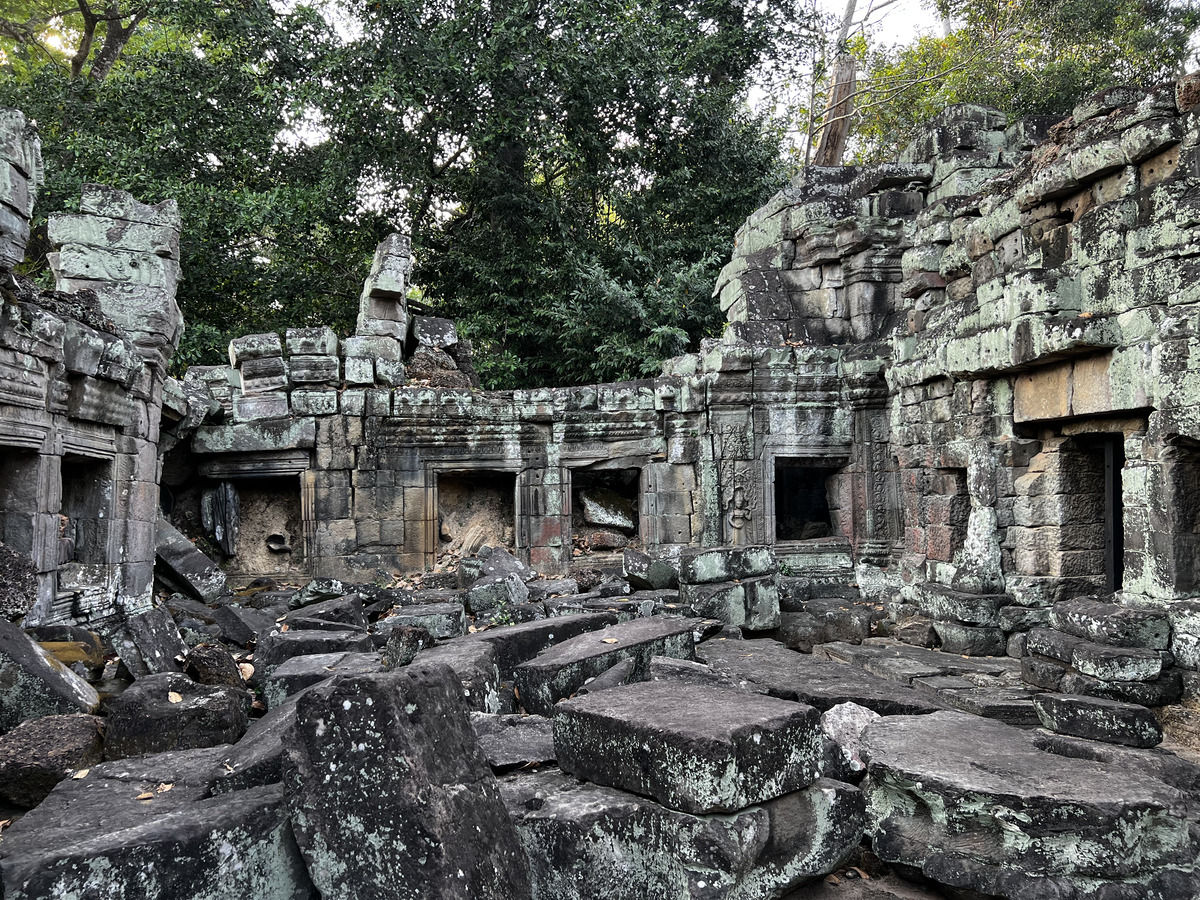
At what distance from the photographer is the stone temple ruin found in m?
2.74

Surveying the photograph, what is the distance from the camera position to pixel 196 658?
477 cm

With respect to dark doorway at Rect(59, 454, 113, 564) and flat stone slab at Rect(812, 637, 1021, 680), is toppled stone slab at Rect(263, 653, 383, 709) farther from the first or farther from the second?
flat stone slab at Rect(812, 637, 1021, 680)

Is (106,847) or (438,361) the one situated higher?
(438,361)

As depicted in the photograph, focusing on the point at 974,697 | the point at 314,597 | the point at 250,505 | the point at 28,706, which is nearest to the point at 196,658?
the point at 28,706

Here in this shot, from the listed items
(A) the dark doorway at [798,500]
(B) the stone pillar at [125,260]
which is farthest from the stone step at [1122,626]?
(B) the stone pillar at [125,260]

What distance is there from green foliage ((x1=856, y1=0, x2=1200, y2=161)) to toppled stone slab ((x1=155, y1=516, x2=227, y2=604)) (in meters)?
14.6

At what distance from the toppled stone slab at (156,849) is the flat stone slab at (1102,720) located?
377 centimetres

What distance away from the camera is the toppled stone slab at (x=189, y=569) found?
753cm

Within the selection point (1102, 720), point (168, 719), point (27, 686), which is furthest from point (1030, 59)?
point (27, 686)

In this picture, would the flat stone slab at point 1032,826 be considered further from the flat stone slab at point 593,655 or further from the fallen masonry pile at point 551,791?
the flat stone slab at point 593,655

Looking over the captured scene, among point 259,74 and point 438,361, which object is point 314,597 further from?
point 259,74

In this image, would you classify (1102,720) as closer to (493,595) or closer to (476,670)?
(476,670)

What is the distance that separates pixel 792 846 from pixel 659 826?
0.56 m

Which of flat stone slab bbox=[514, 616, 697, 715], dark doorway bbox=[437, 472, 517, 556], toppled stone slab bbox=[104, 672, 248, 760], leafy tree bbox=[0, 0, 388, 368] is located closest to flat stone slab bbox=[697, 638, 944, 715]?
flat stone slab bbox=[514, 616, 697, 715]
